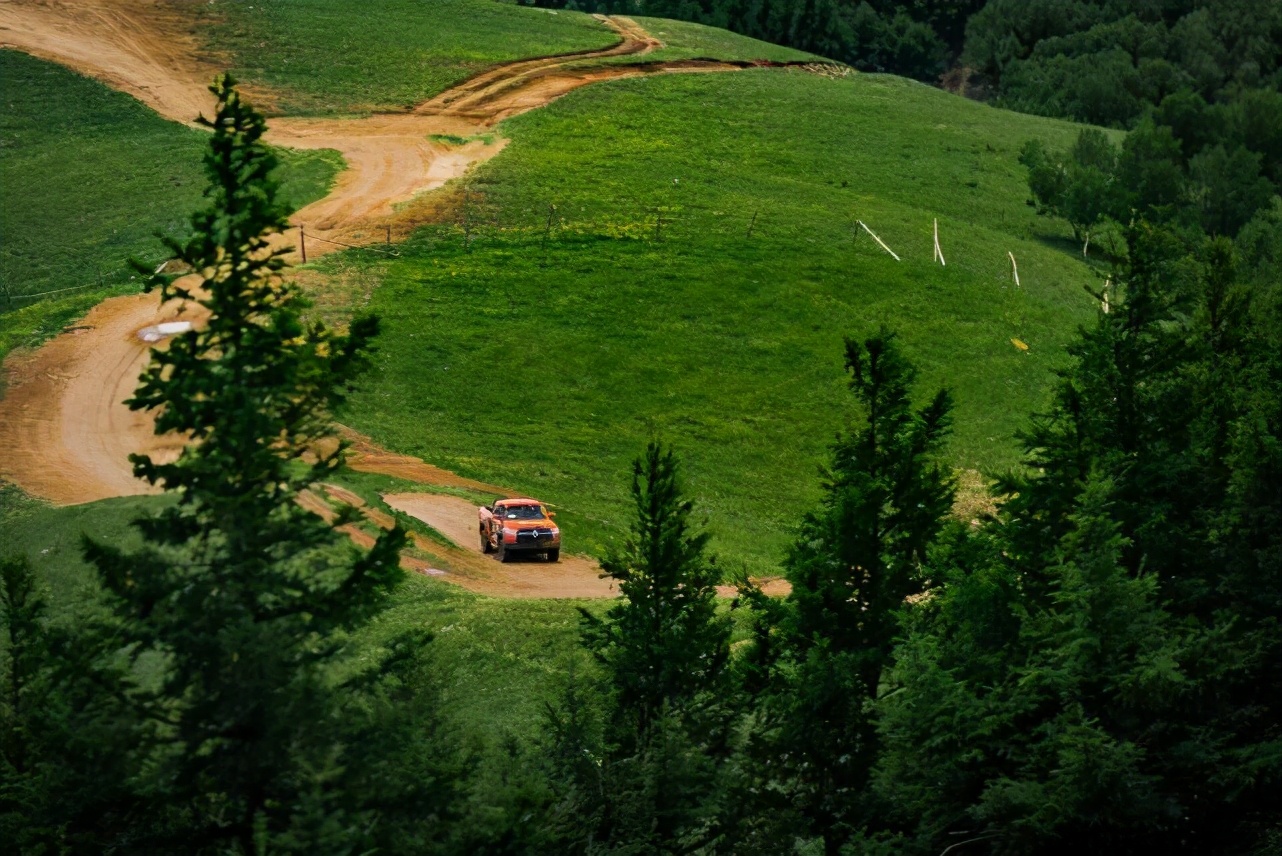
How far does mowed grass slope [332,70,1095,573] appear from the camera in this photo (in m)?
52.9

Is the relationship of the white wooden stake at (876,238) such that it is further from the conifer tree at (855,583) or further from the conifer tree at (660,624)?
the conifer tree at (660,624)

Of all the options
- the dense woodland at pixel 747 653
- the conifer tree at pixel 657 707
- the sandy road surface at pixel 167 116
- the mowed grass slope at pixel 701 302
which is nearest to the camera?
the dense woodland at pixel 747 653

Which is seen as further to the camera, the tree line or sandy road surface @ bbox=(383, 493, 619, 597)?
the tree line

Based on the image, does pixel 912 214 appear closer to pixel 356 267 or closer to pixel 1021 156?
pixel 1021 156

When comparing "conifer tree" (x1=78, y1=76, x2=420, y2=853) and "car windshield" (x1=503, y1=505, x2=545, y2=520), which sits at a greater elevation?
"conifer tree" (x1=78, y1=76, x2=420, y2=853)

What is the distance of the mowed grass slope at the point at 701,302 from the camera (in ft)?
173

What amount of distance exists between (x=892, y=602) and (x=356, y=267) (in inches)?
1522

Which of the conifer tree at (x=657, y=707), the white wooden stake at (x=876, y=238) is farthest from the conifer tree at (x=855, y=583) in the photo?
the white wooden stake at (x=876, y=238)

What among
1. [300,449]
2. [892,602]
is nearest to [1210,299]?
[892,602]

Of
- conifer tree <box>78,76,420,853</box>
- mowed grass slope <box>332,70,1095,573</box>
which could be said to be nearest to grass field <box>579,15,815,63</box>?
mowed grass slope <box>332,70,1095,573</box>

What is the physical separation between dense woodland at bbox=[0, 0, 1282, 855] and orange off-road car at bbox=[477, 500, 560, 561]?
7479mm

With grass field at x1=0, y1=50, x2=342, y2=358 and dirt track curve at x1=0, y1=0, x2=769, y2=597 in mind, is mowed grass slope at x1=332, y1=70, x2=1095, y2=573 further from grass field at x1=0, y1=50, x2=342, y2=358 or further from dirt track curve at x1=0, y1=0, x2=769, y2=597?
grass field at x1=0, y1=50, x2=342, y2=358

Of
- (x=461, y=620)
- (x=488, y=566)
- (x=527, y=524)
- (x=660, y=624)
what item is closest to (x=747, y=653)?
(x=660, y=624)

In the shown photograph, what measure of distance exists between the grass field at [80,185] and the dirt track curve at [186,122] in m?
1.49
